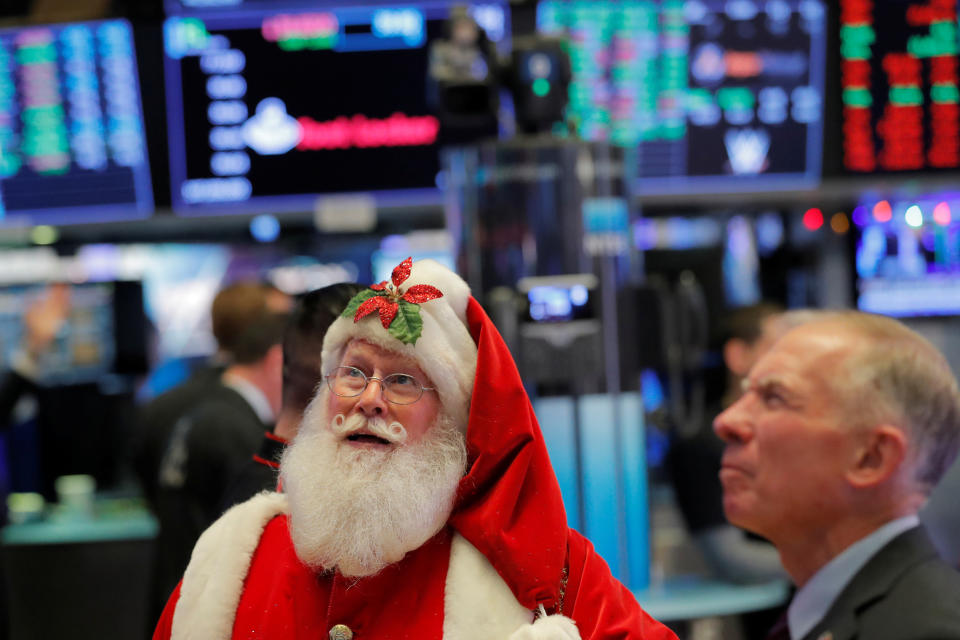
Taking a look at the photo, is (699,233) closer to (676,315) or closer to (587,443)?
(676,315)

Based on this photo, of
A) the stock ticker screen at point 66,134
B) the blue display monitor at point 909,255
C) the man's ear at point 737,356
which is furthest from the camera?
the blue display monitor at point 909,255

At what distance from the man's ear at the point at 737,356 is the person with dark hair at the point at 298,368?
2.35 m

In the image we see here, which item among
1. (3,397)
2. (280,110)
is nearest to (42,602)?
(3,397)

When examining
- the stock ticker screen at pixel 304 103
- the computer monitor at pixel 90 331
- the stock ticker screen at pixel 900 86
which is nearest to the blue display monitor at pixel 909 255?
the stock ticker screen at pixel 900 86

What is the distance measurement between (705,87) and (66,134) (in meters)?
2.91

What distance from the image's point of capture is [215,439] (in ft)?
10.4

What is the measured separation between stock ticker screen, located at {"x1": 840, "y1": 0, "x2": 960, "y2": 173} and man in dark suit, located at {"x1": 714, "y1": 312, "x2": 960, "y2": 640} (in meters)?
2.88

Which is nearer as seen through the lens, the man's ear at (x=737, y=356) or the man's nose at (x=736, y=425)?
the man's nose at (x=736, y=425)

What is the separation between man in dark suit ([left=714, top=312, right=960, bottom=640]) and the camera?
2123 mm

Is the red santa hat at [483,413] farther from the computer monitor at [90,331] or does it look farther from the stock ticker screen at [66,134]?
the computer monitor at [90,331]

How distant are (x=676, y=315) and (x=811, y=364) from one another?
178 cm

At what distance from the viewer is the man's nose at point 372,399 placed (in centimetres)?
175

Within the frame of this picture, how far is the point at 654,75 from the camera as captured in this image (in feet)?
15.4

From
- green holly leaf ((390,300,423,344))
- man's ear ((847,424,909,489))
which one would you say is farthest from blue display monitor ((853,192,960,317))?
green holly leaf ((390,300,423,344))
